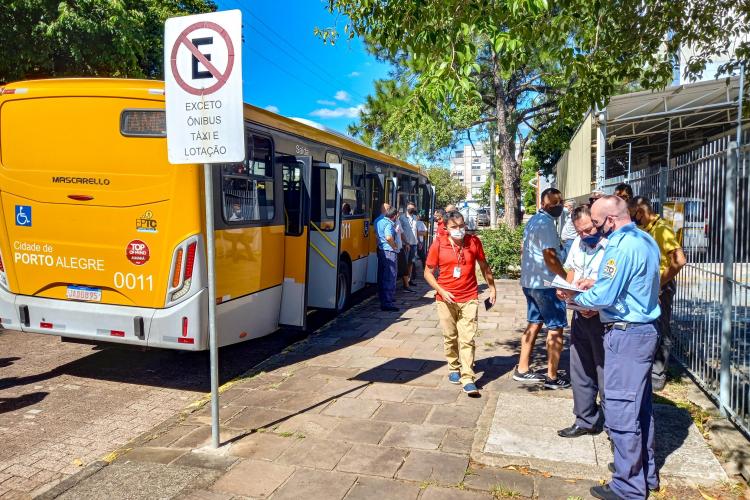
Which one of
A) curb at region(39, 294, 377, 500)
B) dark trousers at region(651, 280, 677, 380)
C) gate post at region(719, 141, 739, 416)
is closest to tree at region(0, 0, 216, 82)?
curb at region(39, 294, 377, 500)

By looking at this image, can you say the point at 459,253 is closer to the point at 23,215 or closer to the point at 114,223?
the point at 114,223

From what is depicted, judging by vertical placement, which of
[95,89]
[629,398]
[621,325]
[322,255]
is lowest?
[629,398]

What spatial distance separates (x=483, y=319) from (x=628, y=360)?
19.6 ft

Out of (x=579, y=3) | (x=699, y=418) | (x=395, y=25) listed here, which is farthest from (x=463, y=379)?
(x=579, y=3)

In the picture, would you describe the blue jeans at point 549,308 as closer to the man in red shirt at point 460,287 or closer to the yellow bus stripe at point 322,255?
the man in red shirt at point 460,287

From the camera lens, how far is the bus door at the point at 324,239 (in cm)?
873

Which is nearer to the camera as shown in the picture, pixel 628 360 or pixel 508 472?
pixel 628 360

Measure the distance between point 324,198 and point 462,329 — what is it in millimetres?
4047

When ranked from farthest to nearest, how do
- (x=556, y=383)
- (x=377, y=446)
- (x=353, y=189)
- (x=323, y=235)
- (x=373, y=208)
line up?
(x=373, y=208), (x=353, y=189), (x=323, y=235), (x=556, y=383), (x=377, y=446)

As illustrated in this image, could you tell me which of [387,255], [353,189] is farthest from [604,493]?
[353,189]

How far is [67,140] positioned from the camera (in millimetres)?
5949

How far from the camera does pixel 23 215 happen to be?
6.19 m

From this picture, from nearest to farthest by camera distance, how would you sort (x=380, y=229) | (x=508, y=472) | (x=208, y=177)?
(x=508, y=472)
(x=208, y=177)
(x=380, y=229)

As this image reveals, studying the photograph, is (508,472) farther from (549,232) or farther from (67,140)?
(67,140)
